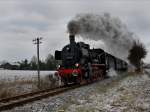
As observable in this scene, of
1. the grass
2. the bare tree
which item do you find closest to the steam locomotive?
the grass

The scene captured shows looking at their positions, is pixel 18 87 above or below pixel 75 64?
below

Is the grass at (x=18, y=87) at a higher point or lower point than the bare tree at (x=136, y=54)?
lower

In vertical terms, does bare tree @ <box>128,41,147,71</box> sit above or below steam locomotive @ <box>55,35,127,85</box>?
above

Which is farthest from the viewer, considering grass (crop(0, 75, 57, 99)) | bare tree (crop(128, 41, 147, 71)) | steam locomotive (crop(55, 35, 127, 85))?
bare tree (crop(128, 41, 147, 71))

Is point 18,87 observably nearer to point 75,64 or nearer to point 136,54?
point 75,64

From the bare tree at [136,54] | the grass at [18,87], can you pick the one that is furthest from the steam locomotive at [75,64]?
the bare tree at [136,54]

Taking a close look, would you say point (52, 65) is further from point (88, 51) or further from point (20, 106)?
point (20, 106)

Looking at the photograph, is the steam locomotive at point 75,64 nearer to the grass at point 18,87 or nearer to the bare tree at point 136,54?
the grass at point 18,87

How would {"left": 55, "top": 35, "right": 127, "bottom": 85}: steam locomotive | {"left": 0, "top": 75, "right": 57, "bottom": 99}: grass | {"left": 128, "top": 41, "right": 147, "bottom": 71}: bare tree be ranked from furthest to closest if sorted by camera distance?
{"left": 128, "top": 41, "right": 147, "bottom": 71}: bare tree → {"left": 55, "top": 35, "right": 127, "bottom": 85}: steam locomotive → {"left": 0, "top": 75, "right": 57, "bottom": 99}: grass

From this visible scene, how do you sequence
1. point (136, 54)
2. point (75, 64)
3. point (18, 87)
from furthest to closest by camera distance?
1. point (136, 54)
2. point (18, 87)
3. point (75, 64)

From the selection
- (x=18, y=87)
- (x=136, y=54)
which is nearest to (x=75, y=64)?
(x=18, y=87)

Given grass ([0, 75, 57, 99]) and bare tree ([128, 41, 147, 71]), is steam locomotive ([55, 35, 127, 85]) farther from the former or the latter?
bare tree ([128, 41, 147, 71])

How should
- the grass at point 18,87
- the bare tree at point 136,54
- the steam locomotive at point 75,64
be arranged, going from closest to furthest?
1. the grass at point 18,87
2. the steam locomotive at point 75,64
3. the bare tree at point 136,54

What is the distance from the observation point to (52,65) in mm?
95938
